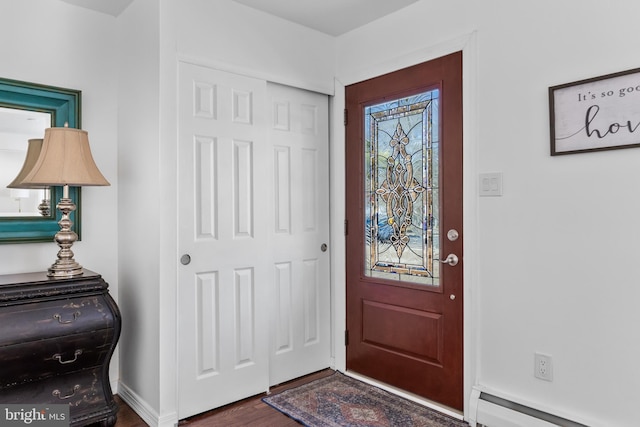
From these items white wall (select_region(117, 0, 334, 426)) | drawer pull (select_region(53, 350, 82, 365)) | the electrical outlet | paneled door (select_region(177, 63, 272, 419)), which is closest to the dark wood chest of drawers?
drawer pull (select_region(53, 350, 82, 365))

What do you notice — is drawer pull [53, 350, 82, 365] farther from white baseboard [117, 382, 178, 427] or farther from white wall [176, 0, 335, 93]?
white wall [176, 0, 335, 93]

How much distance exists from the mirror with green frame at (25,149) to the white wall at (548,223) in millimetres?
2249

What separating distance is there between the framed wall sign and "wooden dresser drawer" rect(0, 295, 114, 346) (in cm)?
235

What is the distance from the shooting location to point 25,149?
2412mm

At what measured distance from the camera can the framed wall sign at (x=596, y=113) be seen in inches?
70.9

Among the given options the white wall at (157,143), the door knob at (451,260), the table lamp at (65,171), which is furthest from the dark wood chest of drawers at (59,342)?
the door knob at (451,260)

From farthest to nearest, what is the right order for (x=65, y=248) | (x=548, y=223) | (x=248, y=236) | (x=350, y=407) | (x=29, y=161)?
(x=248, y=236) → (x=350, y=407) → (x=29, y=161) → (x=65, y=248) → (x=548, y=223)

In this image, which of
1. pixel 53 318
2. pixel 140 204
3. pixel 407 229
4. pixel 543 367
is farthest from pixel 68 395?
pixel 543 367

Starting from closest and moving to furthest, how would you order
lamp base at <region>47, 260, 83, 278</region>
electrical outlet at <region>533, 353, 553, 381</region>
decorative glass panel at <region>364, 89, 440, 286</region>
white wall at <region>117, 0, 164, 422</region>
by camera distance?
1. electrical outlet at <region>533, 353, 553, 381</region>
2. lamp base at <region>47, 260, 83, 278</region>
3. white wall at <region>117, 0, 164, 422</region>
4. decorative glass panel at <region>364, 89, 440, 286</region>

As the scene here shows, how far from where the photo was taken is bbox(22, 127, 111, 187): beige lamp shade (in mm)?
2145

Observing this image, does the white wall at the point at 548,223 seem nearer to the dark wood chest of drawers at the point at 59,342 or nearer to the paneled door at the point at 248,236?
the paneled door at the point at 248,236

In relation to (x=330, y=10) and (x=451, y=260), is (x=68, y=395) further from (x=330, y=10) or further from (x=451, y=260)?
(x=330, y=10)

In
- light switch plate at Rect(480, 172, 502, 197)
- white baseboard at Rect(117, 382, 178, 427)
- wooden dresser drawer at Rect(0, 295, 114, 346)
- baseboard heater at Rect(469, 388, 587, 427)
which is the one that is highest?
light switch plate at Rect(480, 172, 502, 197)

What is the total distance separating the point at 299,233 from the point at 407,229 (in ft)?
2.42
